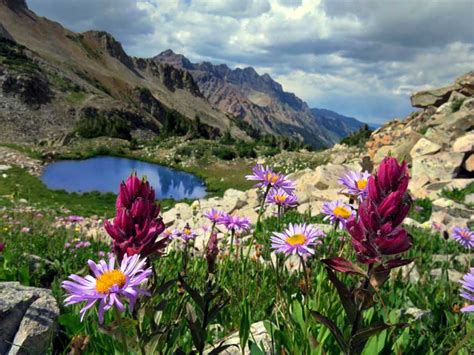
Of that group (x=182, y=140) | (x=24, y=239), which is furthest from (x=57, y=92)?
(x=24, y=239)

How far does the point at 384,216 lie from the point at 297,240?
5.68ft

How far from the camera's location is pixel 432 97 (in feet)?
129

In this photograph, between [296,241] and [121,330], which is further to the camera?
[296,241]

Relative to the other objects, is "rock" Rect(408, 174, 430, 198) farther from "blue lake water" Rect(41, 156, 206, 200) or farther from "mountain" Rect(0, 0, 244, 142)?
"mountain" Rect(0, 0, 244, 142)

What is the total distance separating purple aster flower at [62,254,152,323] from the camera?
1.70 meters

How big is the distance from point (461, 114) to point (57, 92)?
3896 inches

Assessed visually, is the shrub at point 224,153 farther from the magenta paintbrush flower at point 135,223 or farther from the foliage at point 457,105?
the magenta paintbrush flower at point 135,223

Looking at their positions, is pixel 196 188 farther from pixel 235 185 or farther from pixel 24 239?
pixel 24 239

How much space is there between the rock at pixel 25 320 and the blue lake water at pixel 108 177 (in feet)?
122

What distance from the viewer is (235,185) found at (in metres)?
46.3

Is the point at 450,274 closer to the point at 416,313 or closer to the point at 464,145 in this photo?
the point at 416,313

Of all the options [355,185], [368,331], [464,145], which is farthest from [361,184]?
[464,145]

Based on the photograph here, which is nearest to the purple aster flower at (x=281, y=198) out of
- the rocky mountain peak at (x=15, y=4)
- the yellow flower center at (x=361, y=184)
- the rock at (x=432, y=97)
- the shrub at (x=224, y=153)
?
the yellow flower center at (x=361, y=184)

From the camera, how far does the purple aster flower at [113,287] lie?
1.70m
